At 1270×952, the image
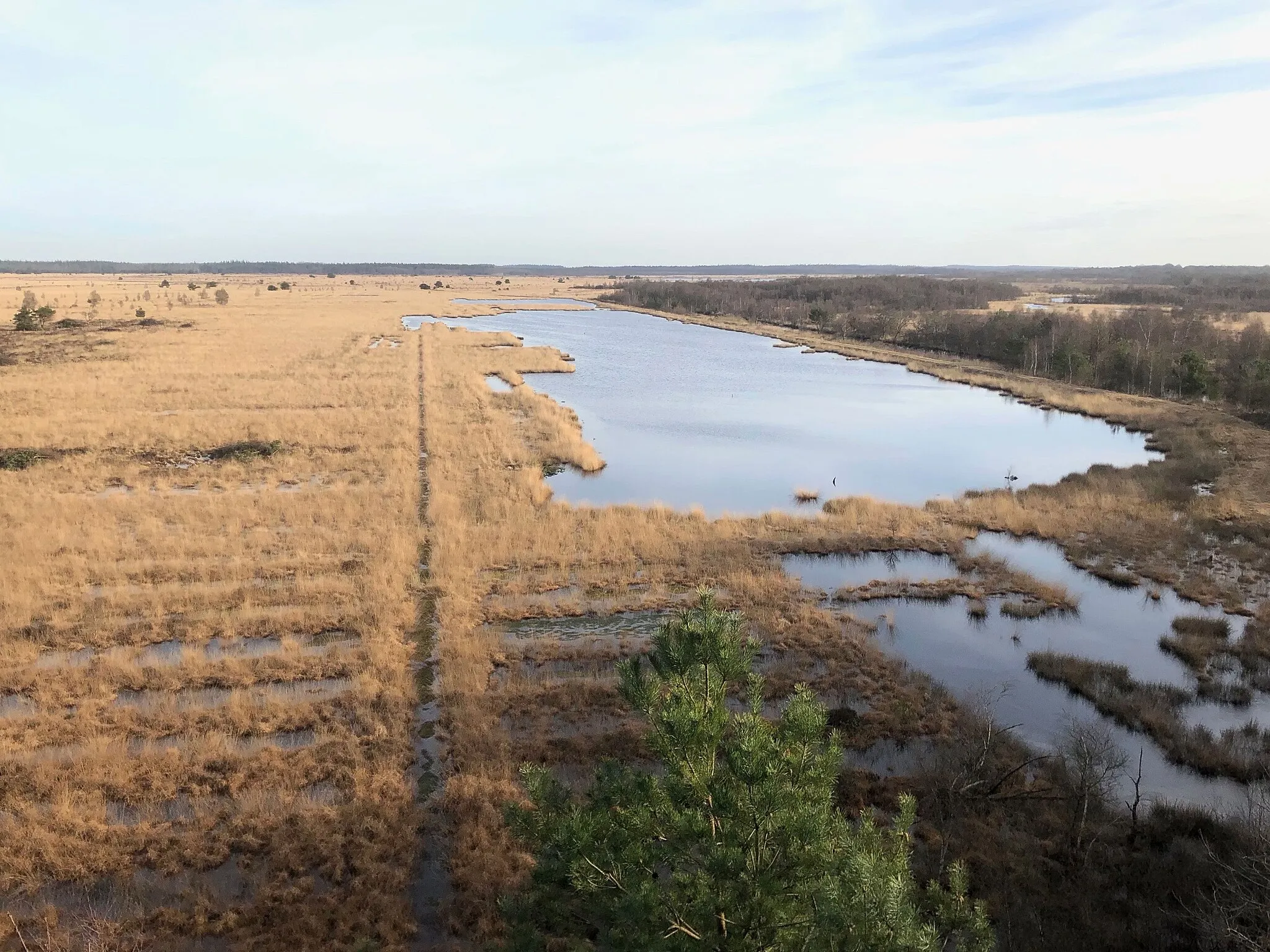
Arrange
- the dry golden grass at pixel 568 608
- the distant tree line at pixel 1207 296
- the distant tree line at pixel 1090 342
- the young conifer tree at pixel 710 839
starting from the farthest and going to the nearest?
the distant tree line at pixel 1207 296 < the distant tree line at pixel 1090 342 < the dry golden grass at pixel 568 608 < the young conifer tree at pixel 710 839

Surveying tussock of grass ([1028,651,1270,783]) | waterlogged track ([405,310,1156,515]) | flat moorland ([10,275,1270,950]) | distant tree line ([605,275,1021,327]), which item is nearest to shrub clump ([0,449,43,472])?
flat moorland ([10,275,1270,950])

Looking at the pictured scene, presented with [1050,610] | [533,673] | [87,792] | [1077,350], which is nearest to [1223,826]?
[1050,610]

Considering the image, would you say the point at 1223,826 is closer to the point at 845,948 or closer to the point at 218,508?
the point at 845,948

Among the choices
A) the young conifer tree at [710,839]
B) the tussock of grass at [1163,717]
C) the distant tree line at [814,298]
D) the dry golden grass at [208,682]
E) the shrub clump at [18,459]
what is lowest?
the tussock of grass at [1163,717]

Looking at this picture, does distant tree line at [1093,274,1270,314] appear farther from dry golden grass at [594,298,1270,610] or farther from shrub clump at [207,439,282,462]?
shrub clump at [207,439,282,462]

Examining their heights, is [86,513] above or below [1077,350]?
below

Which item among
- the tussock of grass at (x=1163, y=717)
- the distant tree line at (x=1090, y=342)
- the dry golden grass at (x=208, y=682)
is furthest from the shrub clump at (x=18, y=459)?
the distant tree line at (x=1090, y=342)

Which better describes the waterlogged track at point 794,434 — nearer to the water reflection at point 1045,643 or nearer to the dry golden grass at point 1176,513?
the dry golden grass at point 1176,513
